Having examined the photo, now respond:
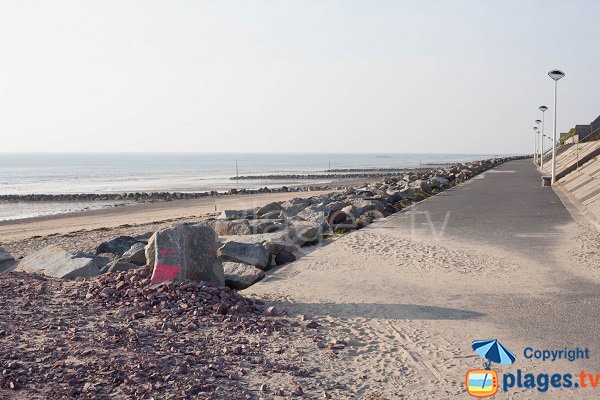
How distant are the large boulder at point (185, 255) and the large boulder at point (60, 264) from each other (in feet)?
5.58

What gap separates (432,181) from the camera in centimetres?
2817

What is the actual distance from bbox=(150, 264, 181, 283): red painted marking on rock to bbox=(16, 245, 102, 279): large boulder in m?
2.08

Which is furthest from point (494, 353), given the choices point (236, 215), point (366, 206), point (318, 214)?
point (236, 215)

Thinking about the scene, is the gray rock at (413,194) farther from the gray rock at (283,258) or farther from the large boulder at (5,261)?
the large boulder at (5,261)

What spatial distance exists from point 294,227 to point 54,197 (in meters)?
37.5

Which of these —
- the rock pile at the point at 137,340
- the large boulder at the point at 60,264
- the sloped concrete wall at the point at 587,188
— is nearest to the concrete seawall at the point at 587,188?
the sloped concrete wall at the point at 587,188

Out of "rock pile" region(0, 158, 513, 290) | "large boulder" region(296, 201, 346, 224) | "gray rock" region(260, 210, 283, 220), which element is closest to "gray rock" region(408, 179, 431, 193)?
"large boulder" region(296, 201, 346, 224)

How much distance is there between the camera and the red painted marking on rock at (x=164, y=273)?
8.21m

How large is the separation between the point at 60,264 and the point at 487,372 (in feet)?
24.6

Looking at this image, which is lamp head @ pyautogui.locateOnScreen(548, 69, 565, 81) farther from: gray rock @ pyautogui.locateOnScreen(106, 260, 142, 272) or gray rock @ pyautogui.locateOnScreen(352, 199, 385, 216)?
gray rock @ pyautogui.locateOnScreen(106, 260, 142, 272)

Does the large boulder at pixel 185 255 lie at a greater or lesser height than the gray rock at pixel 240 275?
greater

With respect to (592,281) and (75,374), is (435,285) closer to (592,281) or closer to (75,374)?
(592,281)

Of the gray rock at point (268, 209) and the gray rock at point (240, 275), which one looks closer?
the gray rock at point (240, 275)

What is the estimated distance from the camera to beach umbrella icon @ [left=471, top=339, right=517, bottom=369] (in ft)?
17.5
